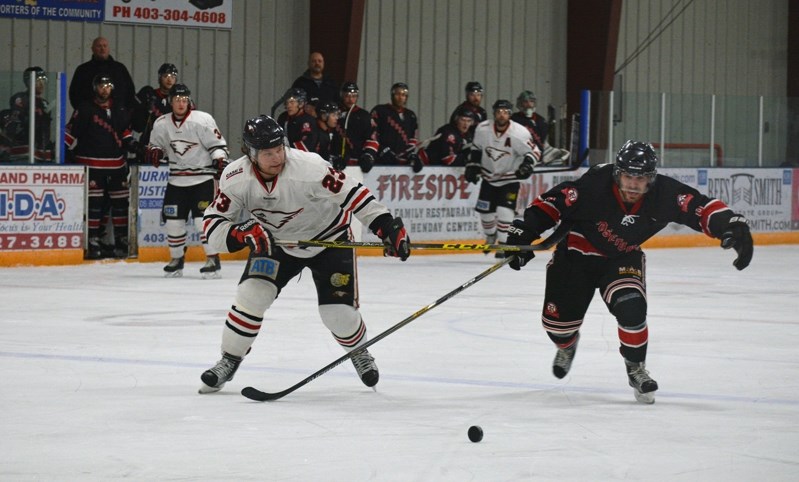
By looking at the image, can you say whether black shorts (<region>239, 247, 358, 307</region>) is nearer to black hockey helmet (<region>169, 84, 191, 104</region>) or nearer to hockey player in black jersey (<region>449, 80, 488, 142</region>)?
black hockey helmet (<region>169, 84, 191, 104</region>)

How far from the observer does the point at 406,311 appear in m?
8.66

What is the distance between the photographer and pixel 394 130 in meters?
13.0

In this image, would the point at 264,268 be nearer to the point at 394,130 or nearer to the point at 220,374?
the point at 220,374

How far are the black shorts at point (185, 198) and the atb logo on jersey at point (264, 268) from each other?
17.0ft

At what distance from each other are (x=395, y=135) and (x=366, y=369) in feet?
24.9

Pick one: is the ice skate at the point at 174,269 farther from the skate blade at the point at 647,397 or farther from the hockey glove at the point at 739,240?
the hockey glove at the point at 739,240

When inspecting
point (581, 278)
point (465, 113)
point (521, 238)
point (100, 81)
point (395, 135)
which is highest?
point (100, 81)

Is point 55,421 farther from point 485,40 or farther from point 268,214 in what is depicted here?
point 485,40

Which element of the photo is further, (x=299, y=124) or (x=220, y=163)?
(x=299, y=124)

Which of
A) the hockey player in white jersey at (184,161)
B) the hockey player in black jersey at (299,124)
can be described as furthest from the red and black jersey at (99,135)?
the hockey player in black jersey at (299,124)

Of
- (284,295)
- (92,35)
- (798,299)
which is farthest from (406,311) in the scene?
(92,35)

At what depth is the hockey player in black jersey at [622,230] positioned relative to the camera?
5.39 meters

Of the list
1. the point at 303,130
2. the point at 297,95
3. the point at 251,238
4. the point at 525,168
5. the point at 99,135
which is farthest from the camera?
the point at 525,168

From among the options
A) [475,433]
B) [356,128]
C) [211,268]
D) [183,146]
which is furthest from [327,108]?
[475,433]
